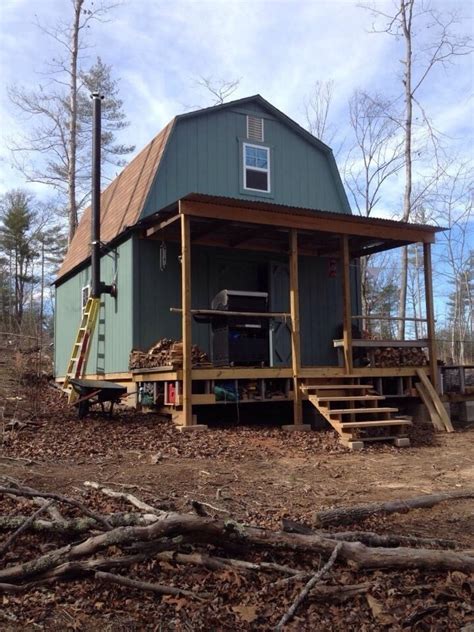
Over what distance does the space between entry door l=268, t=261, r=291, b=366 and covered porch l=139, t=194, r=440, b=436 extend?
462mm

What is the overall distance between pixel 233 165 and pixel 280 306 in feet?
11.5

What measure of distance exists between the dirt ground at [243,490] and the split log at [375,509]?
0.07m

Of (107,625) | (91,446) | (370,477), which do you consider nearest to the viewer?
(107,625)

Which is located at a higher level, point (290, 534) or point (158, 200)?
point (158, 200)

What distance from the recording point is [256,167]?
1321 centimetres

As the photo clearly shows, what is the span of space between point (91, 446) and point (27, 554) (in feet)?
11.9

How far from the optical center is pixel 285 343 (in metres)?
11.9

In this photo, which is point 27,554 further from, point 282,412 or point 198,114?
point 198,114

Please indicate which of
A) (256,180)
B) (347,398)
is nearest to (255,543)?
(347,398)

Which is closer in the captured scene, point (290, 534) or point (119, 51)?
point (290, 534)

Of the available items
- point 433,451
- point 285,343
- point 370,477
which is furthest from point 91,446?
point 285,343

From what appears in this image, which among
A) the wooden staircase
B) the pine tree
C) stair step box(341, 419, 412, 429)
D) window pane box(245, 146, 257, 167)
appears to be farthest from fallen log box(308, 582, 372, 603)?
the pine tree

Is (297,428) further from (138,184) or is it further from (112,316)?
(138,184)

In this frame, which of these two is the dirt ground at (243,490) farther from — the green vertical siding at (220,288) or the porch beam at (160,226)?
the porch beam at (160,226)
